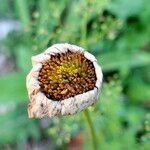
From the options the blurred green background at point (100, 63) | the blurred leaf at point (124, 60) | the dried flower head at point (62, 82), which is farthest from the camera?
the blurred leaf at point (124, 60)

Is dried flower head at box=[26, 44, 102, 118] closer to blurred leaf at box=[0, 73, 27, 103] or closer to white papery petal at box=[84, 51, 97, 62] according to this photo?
white papery petal at box=[84, 51, 97, 62]

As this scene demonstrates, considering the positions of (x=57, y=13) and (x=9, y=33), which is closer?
(x=57, y=13)

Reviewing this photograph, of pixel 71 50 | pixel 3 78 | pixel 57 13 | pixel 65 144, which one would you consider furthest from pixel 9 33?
pixel 71 50

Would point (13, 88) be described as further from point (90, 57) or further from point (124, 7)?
point (90, 57)

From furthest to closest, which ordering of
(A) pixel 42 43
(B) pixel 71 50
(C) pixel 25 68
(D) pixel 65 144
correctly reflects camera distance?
(D) pixel 65 144 < (C) pixel 25 68 < (A) pixel 42 43 < (B) pixel 71 50

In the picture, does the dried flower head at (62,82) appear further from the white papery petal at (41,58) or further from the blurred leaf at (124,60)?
the blurred leaf at (124,60)

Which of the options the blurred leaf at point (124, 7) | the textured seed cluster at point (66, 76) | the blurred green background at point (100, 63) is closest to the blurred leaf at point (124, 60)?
the blurred green background at point (100, 63)

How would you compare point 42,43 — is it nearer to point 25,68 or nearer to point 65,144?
point 25,68
